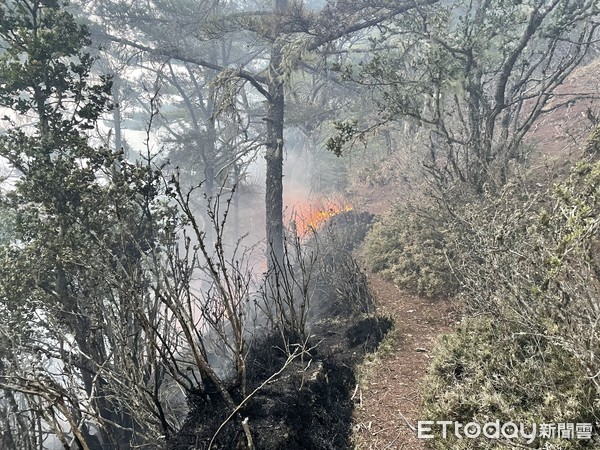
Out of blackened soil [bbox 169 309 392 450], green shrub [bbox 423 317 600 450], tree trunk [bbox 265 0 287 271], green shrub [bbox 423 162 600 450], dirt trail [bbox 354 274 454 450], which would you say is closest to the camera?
green shrub [bbox 423 162 600 450]

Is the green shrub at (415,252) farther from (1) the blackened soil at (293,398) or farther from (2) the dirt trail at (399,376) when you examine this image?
(1) the blackened soil at (293,398)

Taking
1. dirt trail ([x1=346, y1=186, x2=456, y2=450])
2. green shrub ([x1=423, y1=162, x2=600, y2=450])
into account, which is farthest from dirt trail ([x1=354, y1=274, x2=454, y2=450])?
green shrub ([x1=423, y1=162, x2=600, y2=450])

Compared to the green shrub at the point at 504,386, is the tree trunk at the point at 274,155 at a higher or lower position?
higher

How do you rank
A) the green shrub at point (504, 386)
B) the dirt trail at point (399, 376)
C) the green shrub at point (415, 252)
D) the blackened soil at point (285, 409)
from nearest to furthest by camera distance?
1. the green shrub at point (504, 386)
2. the blackened soil at point (285, 409)
3. the dirt trail at point (399, 376)
4. the green shrub at point (415, 252)

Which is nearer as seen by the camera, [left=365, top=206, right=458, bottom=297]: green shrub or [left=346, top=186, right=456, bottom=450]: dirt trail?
[left=346, top=186, right=456, bottom=450]: dirt trail

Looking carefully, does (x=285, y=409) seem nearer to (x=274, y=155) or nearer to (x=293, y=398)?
(x=293, y=398)

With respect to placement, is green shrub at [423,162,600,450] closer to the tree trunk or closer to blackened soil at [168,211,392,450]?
blackened soil at [168,211,392,450]

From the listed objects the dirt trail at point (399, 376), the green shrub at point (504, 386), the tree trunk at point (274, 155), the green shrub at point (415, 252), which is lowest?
the dirt trail at point (399, 376)

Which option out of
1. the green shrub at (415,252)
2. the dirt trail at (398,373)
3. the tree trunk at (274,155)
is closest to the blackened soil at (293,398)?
the dirt trail at (398,373)

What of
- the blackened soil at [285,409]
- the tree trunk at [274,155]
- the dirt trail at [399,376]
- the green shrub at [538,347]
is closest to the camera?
the green shrub at [538,347]

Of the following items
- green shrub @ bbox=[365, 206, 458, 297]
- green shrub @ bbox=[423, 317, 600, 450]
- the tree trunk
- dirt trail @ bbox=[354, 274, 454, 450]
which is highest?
the tree trunk

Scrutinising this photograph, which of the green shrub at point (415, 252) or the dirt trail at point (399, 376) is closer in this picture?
the dirt trail at point (399, 376)

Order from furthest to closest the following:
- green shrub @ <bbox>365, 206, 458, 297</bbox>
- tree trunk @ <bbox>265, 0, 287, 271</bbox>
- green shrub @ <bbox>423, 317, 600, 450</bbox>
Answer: tree trunk @ <bbox>265, 0, 287, 271</bbox> < green shrub @ <bbox>365, 206, 458, 297</bbox> < green shrub @ <bbox>423, 317, 600, 450</bbox>

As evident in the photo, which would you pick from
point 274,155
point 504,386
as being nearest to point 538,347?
point 504,386
